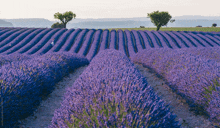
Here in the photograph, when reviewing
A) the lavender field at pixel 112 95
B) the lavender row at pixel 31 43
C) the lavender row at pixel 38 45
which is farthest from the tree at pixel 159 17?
the lavender field at pixel 112 95

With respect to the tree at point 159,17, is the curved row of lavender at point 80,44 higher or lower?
lower

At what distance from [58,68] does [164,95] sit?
4243mm

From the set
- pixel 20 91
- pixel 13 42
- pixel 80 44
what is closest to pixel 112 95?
pixel 20 91

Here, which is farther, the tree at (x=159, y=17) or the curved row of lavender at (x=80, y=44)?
the tree at (x=159, y=17)

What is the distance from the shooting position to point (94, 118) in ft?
6.73

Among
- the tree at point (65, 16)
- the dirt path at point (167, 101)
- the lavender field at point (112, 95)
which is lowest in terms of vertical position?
the dirt path at point (167, 101)

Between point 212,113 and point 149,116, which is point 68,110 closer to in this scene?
point 149,116

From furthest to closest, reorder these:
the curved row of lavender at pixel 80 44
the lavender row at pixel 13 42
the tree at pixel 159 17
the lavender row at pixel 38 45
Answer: the tree at pixel 159 17
the lavender row at pixel 13 42
the curved row of lavender at pixel 80 44
the lavender row at pixel 38 45

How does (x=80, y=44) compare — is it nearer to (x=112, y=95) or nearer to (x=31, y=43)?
(x=31, y=43)

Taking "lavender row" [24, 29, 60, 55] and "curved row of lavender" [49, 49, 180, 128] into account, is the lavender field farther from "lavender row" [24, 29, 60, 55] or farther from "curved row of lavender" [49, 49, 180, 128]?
"lavender row" [24, 29, 60, 55]

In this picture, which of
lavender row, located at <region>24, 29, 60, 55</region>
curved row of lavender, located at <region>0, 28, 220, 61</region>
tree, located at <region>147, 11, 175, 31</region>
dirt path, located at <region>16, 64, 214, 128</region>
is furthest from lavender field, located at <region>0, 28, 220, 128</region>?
tree, located at <region>147, 11, 175, 31</region>

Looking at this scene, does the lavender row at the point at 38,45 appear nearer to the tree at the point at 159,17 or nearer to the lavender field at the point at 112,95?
the lavender field at the point at 112,95

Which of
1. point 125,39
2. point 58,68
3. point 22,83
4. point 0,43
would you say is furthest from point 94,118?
point 0,43

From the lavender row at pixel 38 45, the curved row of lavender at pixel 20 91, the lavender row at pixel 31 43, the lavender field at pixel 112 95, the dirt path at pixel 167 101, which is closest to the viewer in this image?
the lavender field at pixel 112 95
